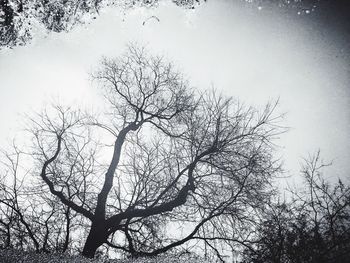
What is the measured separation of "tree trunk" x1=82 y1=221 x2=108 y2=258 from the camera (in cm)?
906

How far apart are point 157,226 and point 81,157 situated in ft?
16.2

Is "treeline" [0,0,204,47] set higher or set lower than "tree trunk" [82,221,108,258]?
higher

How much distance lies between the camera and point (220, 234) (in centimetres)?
1035

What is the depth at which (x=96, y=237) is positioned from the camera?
9.21 m

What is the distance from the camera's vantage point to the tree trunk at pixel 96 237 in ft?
29.7

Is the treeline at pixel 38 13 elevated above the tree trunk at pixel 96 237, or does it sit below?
above

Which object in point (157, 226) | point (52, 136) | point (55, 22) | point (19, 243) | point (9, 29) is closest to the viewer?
point (9, 29)

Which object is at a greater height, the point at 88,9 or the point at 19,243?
the point at 88,9

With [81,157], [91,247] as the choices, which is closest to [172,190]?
[91,247]

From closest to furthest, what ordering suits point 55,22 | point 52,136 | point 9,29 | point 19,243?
point 9,29
point 55,22
point 52,136
point 19,243

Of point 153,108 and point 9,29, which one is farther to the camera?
point 153,108

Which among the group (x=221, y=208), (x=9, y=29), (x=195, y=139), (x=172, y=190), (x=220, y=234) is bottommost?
(x=220, y=234)

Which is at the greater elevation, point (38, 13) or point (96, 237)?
point (38, 13)

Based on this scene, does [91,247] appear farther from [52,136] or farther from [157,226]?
[52,136]
